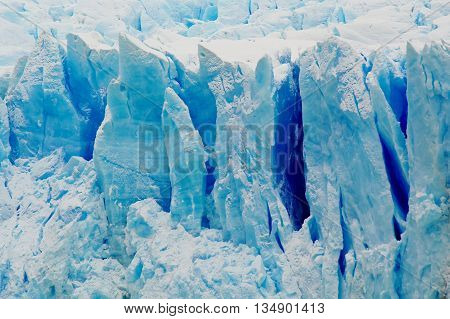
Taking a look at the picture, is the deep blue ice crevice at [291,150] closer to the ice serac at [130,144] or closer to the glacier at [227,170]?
the glacier at [227,170]

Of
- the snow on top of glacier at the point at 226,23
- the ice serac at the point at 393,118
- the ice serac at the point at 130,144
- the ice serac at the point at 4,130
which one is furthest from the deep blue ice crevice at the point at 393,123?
the ice serac at the point at 4,130

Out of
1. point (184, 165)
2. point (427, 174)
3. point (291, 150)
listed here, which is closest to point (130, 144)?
point (184, 165)

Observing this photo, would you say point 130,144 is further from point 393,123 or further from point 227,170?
point 393,123

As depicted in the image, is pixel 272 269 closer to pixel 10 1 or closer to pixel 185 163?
pixel 185 163

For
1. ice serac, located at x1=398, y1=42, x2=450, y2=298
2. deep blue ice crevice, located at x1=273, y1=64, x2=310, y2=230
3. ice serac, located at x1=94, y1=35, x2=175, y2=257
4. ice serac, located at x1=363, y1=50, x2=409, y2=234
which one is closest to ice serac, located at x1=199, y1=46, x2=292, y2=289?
deep blue ice crevice, located at x1=273, y1=64, x2=310, y2=230

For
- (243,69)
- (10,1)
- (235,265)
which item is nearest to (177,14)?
(10,1)

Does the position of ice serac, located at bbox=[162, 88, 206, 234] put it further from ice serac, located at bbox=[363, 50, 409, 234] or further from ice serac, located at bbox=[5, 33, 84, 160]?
ice serac, located at bbox=[363, 50, 409, 234]
